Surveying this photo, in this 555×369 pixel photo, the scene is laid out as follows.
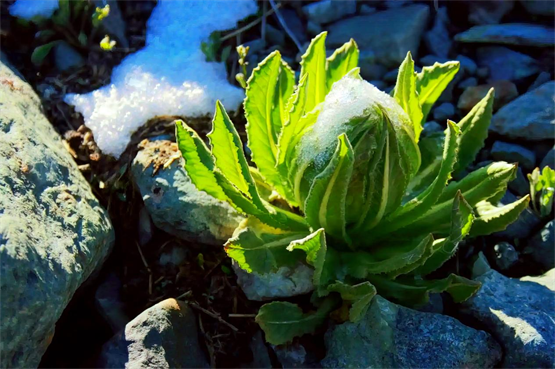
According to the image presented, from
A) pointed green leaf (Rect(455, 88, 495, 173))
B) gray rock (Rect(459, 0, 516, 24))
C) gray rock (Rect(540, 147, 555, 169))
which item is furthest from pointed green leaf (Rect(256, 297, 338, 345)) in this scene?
gray rock (Rect(459, 0, 516, 24))

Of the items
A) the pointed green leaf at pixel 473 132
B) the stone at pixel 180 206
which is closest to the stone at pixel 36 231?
the stone at pixel 180 206

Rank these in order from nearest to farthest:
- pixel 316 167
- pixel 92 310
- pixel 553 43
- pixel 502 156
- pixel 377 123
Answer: pixel 377 123 → pixel 316 167 → pixel 92 310 → pixel 502 156 → pixel 553 43

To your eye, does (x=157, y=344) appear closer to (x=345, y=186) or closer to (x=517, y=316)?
(x=345, y=186)

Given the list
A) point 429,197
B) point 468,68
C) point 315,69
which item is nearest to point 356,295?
point 429,197

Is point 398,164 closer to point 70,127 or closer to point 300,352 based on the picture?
point 300,352

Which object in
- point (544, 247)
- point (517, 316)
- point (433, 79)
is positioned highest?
point (433, 79)

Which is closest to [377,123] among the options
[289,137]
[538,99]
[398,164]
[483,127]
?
[398,164]
